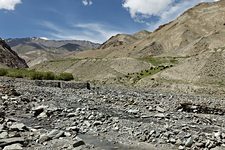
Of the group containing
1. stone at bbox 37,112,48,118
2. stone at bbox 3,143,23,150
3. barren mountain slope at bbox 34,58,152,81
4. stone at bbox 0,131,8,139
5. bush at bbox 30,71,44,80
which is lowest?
stone at bbox 3,143,23,150

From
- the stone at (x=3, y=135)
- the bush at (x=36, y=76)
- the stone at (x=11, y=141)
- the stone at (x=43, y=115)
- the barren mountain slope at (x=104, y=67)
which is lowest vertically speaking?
the stone at (x=11, y=141)

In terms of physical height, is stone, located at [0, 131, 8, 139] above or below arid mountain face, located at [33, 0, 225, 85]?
below

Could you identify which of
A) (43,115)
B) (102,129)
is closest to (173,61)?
(43,115)

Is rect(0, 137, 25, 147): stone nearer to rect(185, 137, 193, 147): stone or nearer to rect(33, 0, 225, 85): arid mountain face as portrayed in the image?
rect(185, 137, 193, 147): stone

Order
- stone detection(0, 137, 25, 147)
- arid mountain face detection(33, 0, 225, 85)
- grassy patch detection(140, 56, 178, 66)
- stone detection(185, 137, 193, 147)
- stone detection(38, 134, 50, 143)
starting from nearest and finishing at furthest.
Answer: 1. stone detection(0, 137, 25, 147)
2. stone detection(185, 137, 193, 147)
3. stone detection(38, 134, 50, 143)
4. arid mountain face detection(33, 0, 225, 85)
5. grassy patch detection(140, 56, 178, 66)

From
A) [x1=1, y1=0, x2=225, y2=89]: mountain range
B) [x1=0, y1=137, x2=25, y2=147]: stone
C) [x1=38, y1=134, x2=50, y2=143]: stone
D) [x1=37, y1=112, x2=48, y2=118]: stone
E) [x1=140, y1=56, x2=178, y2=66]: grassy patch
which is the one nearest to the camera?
[x1=0, y1=137, x2=25, y2=147]: stone

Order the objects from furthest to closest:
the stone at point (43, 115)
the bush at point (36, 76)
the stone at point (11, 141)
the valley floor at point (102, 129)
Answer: the bush at point (36, 76), the stone at point (43, 115), the valley floor at point (102, 129), the stone at point (11, 141)

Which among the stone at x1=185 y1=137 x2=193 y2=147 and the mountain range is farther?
the mountain range

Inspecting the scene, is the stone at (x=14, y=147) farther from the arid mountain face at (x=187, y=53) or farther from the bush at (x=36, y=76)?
the bush at (x=36, y=76)

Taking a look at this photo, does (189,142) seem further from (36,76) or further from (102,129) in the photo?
(36,76)

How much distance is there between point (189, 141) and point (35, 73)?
200ft

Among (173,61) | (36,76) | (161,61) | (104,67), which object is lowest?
(36,76)

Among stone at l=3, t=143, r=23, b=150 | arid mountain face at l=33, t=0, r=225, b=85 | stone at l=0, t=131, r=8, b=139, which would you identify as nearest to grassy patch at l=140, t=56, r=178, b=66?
arid mountain face at l=33, t=0, r=225, b=85

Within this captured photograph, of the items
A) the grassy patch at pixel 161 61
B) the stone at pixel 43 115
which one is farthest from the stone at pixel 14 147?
the grassy patch at pixel 161 61
